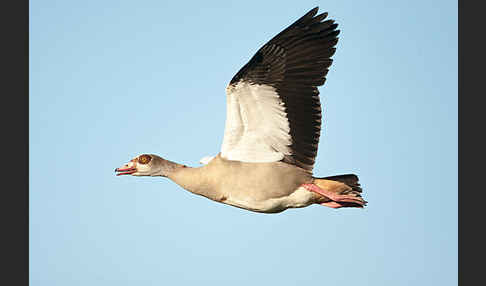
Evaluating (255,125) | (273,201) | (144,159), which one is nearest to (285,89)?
(255,125)

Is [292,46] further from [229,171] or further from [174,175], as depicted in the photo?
[174,175]

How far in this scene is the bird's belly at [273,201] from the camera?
8.37 metres

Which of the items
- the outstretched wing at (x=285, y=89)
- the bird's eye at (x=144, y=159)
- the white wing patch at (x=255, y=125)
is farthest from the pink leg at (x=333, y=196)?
the bird's eye at (x=144, y=159)

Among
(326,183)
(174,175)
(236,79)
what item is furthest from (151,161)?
(326,183)

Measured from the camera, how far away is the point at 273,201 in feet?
27.6

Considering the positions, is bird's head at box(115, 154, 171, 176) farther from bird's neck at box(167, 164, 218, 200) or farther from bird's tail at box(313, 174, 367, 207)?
bird's tail at box(313, 174, 367, 207)

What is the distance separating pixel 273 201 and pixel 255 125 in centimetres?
103

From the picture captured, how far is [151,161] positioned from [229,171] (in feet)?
4.11

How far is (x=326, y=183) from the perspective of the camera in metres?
8.56

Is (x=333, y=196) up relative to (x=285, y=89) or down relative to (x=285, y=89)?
down

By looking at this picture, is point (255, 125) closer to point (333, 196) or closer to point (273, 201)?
point (273, 201)

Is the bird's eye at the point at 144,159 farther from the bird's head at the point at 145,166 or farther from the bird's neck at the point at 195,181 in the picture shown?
the bird's neck at the point at 195,181

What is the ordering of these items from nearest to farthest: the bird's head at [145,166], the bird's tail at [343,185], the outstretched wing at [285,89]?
the outstretched wing at [285,89] < the bird's tail at [343,185] < the bird's head at [145,166]

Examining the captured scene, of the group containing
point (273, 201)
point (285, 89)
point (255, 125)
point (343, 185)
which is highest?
point (285, 89)
